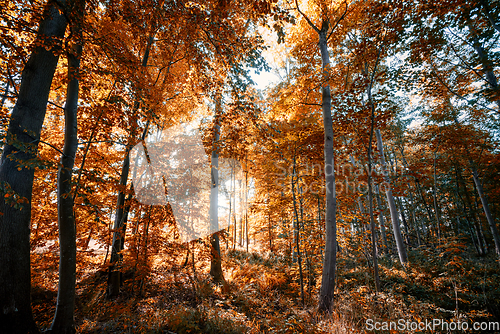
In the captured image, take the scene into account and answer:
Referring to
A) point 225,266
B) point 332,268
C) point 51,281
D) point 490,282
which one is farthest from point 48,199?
point 490,282

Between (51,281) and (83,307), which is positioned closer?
(83,307)

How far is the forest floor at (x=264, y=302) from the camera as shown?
3.68 m

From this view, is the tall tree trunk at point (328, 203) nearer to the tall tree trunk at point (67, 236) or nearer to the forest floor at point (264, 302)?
the forest floor at point (264, 302)

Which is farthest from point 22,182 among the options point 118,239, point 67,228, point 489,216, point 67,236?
point 489,216

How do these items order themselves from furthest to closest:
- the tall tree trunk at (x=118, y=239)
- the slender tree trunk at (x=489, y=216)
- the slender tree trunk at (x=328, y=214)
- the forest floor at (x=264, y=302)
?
the slender tree trunk at (x=489, y=216) < the tall tree trunk at (x=118, y=239) < the slender tree trunk at (x=328, y=214) < the forest floor at (x=264, y=302)

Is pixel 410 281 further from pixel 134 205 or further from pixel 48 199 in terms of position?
pixel 48 199

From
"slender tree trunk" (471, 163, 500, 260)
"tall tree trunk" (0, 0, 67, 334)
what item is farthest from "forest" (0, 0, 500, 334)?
"slender tree trunk" (471, 163, 500, 260)

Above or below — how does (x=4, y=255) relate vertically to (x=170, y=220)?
below

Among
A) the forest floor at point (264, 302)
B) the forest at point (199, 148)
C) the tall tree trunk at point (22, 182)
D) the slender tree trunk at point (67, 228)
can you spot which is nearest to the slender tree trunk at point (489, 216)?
the forest at point (199, 148)

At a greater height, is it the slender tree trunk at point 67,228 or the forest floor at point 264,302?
the slender tree trunk at point 67,228

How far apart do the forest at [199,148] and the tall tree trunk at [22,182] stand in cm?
2

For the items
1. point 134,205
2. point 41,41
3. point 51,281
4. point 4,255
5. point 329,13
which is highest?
point 329,13

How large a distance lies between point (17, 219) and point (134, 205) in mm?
2454

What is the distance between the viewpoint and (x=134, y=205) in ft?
17.0
